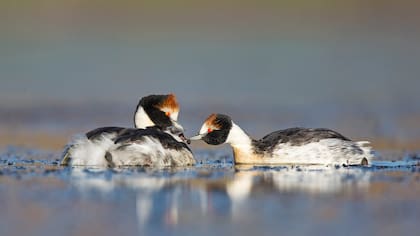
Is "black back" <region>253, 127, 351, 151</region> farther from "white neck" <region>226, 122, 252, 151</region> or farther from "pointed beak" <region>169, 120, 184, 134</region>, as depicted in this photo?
"pointed beak" <region>169, 120, 184, 134</region>

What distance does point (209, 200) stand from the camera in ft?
30.7

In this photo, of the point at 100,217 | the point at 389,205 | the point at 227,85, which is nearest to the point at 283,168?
the point at 389,205

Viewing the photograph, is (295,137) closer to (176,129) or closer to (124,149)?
(176,129)

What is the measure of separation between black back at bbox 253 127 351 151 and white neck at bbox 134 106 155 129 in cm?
138

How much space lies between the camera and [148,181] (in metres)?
10.5

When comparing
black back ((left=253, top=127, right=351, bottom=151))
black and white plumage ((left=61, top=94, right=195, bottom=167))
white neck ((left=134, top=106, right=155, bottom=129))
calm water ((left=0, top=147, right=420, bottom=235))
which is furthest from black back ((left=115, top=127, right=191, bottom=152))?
black back ((left=253, top=127, right=351, bottom=151))

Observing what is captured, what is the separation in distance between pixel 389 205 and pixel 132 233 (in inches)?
101

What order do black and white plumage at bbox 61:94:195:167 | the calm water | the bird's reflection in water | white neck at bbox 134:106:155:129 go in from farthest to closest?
white neck at bbox 134:106:155:129 < black and white plumage at bbox 61:94:195:167 < the bird's reflection in water < the calm water

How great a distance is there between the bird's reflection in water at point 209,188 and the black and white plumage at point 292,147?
0.48 meters

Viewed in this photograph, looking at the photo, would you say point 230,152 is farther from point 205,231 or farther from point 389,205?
point 205,231

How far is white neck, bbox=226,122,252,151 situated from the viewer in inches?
510

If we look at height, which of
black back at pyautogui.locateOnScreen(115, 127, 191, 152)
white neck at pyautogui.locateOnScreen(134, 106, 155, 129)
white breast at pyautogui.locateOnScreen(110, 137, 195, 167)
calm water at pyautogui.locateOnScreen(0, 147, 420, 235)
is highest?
white neck at pyautogui.locateOnScreen(134, 106, 155, 129)

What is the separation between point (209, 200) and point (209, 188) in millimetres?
830

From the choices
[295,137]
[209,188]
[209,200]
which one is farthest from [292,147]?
[209,200]
